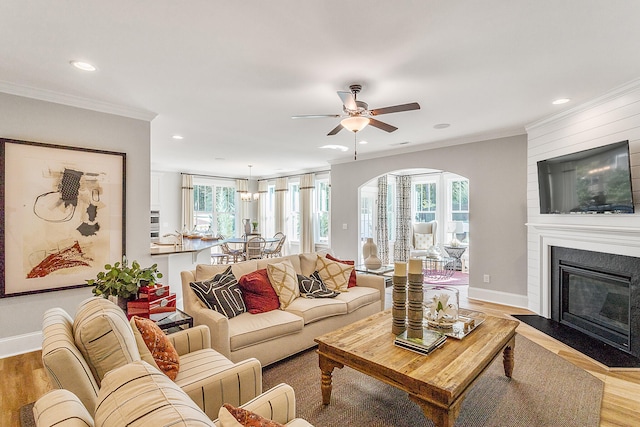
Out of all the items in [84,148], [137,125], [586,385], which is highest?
[137,125]

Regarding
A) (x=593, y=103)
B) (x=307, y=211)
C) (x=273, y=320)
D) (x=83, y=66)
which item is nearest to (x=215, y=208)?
(x=307, y=211)

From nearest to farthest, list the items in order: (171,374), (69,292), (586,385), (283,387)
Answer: (283,387) → (171,374) → (586,385) → (69,292)

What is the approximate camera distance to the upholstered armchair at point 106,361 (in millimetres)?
1157

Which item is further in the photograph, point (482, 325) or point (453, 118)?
point (453, 118)

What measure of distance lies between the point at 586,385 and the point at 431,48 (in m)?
2.97

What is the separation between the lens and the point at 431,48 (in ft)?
7.88

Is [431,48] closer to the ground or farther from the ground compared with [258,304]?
farther from the ground

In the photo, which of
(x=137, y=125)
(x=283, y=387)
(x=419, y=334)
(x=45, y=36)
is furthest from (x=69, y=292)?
(x=419, y=334)

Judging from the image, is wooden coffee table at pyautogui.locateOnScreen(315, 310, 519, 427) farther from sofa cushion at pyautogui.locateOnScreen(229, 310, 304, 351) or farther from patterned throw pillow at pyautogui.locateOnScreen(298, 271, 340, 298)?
patterned throw pillow at pyautogui.locateOnScreen(298, 271, 340, 298)

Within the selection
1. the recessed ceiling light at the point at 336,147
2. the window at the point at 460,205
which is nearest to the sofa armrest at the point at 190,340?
the recessed ceiling light at the point at 336,147

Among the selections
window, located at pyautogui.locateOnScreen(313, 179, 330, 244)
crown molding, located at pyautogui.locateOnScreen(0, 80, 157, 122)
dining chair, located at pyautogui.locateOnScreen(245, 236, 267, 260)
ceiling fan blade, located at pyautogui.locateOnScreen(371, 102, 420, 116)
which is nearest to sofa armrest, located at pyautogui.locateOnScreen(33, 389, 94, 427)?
ceiling fan blade, located at pyautogui.locateOnScreen(371, 102, 420, 116)

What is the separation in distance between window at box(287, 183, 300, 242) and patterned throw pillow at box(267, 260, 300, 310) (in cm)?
606

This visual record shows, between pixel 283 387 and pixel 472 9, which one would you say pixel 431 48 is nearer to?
pixel 472 9

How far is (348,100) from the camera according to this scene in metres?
2.79
